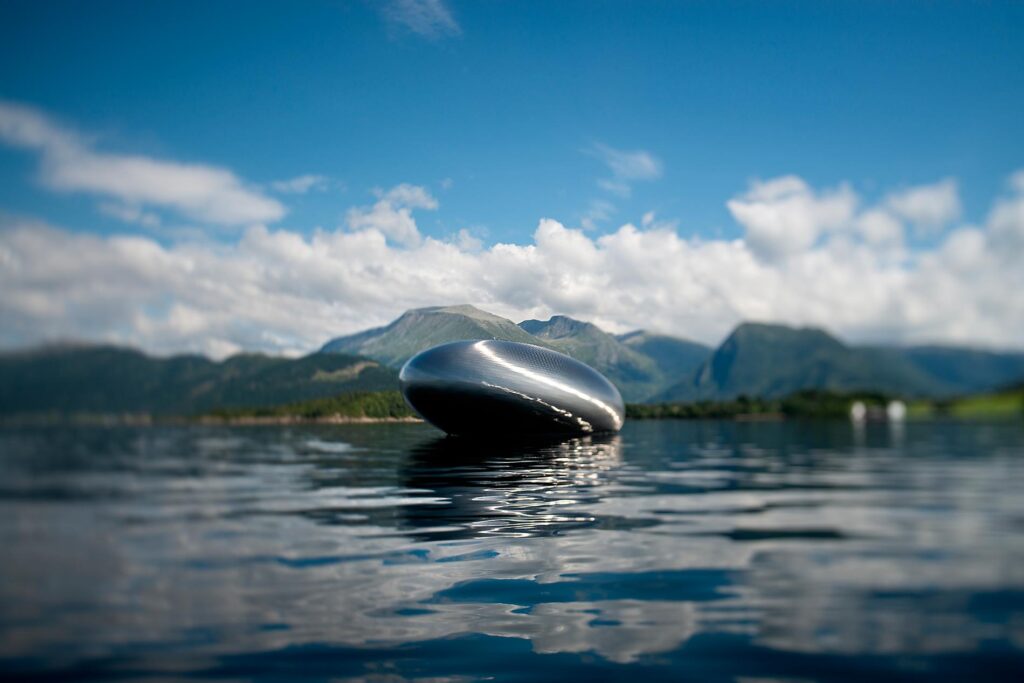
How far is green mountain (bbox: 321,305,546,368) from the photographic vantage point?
64.7 feet

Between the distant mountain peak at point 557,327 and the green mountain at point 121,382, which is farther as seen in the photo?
the distant mountain peak at point 557,327

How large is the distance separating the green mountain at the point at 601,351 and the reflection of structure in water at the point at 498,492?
12.4 ft

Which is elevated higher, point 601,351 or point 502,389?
point 601,351

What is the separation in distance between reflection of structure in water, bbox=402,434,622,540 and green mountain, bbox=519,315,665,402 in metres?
3.79

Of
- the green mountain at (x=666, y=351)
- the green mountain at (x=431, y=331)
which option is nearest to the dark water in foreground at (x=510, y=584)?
the green mountain at (x=431, y=331)

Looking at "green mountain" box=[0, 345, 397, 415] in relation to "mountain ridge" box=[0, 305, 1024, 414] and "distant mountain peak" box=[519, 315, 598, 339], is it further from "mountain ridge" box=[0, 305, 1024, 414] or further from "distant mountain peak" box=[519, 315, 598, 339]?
"distant mountain peak" box=[519, 315, 598, 339]

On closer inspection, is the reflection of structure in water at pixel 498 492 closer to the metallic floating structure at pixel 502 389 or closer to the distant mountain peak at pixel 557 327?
the distant mountain peak at pixel 557 327

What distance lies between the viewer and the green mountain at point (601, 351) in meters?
20.6

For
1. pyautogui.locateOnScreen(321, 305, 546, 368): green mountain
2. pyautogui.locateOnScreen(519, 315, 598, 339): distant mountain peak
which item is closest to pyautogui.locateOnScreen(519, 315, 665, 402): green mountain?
pyautogui.locateOnScreen(519, 315, 598, 339): distant mountain peak

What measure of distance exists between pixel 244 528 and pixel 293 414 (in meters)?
66.0

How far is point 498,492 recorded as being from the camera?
1595 centimetres

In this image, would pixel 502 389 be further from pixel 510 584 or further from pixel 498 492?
pixel 510 584

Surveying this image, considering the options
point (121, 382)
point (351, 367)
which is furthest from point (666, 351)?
point (121, 382)

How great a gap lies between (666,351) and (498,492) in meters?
28.4
